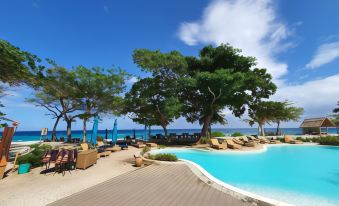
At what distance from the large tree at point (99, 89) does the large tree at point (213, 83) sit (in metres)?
8.43

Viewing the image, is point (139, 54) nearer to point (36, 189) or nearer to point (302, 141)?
point (36, 189)

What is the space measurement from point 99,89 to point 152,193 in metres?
20.8

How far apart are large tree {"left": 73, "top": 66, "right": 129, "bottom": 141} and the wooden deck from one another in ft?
57.1

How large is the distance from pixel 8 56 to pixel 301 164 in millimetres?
19317

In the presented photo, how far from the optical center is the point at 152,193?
575cm

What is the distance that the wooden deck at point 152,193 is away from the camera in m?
5.08

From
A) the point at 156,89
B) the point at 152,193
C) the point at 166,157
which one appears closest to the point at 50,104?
the point at 156,89

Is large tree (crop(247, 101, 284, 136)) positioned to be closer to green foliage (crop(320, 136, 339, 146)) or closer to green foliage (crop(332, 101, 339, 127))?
green foliage (crop(320, 136, 339, 146))

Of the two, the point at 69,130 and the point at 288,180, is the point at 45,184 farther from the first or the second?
the point at 69,130

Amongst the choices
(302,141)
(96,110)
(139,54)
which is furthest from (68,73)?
(302,141)

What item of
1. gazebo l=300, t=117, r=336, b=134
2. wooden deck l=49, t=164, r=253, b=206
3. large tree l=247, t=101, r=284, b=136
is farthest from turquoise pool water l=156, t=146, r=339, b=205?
gazebo l=300, t=117, r=336, b=134

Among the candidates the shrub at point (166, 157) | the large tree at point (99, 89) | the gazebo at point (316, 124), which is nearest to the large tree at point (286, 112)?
the gazebo at point (316, 124)

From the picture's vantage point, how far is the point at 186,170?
28.3 feet

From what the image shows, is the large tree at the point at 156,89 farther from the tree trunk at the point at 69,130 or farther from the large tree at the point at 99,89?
the tree trunk at the point at 69,130
